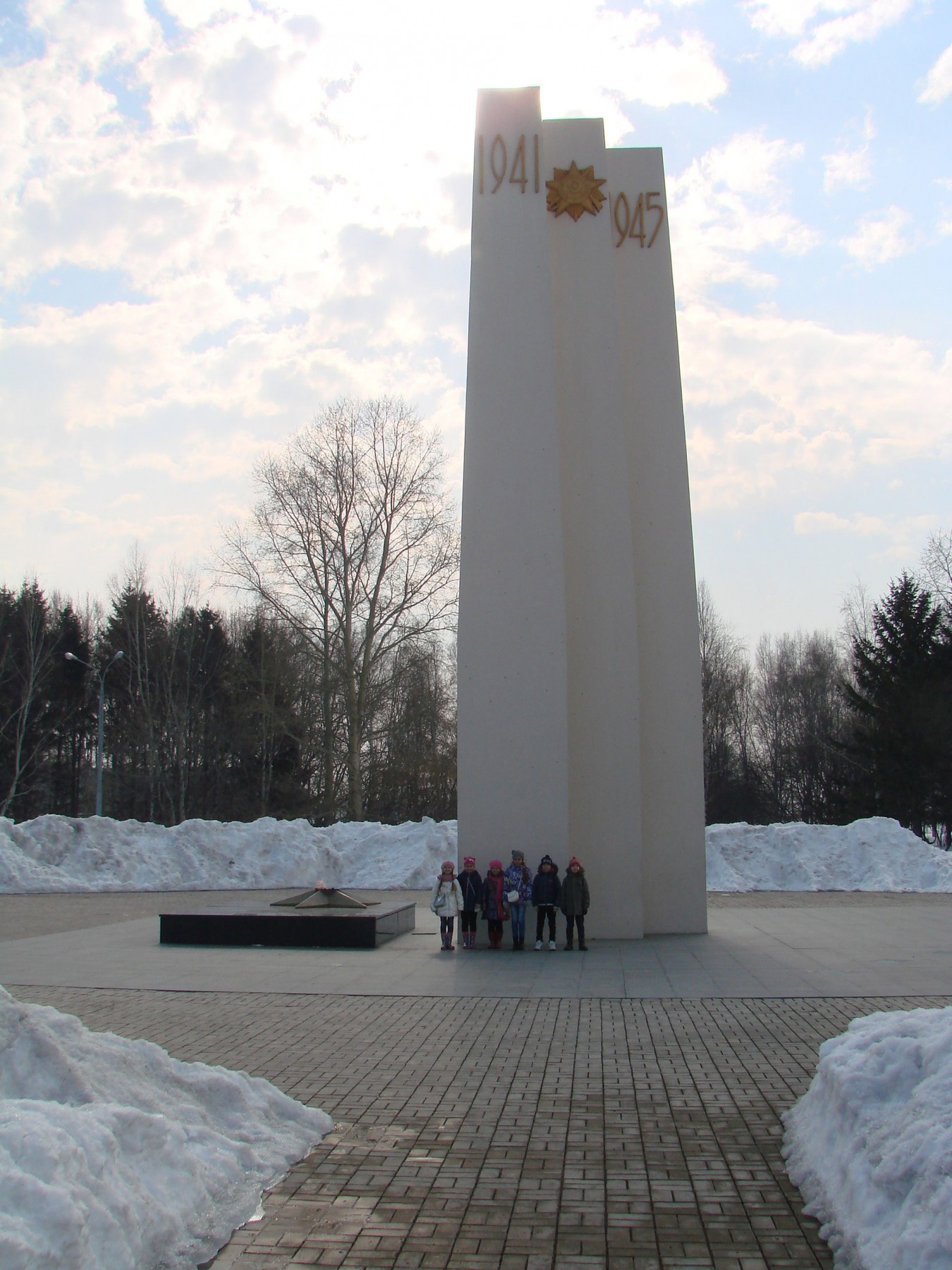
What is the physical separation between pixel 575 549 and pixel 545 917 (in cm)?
530

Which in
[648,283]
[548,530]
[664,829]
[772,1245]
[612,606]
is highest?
[648,283]

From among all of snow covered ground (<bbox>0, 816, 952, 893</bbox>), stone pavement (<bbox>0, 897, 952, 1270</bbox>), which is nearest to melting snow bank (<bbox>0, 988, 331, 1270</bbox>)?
stone pavement (<bbox>0, 897, 952, 1270</bbox>)

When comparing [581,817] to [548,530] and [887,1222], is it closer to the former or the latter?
[548,530]

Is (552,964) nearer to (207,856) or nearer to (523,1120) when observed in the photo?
(523,1120)

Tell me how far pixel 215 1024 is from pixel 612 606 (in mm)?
8356

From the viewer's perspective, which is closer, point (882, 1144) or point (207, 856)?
point (882, 1144)

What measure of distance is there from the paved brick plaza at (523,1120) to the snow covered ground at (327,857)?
14095 millimetres

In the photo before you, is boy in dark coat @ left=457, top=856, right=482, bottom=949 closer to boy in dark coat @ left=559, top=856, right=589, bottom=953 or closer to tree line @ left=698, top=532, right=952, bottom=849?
boy in dark coat @ left=559, top=856, right=589, bottom=953

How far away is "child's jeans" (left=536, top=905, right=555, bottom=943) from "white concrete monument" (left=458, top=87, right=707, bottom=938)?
690mm

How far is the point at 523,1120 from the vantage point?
664cm

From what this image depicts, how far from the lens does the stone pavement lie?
4.80 meters

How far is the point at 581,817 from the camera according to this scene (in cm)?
1522

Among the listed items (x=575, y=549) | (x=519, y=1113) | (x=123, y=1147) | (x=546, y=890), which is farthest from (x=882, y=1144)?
(x=575, y=549)

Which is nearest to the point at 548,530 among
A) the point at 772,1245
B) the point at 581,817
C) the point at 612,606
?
the point at 612,606
